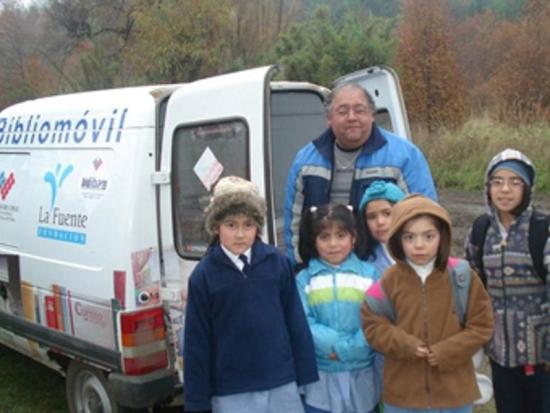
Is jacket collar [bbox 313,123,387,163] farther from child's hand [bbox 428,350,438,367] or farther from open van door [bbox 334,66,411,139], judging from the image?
child's hand [bbox 428,350,438,367]

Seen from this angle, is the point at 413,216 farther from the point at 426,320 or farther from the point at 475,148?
the point at 475,148

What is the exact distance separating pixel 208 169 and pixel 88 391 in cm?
166

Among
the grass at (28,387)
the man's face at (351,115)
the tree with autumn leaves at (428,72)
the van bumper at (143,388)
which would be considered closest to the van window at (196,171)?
the man's face at (351,115)

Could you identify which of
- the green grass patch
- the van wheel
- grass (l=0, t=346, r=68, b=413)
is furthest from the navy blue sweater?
the green grass patch

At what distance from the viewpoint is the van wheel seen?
3.56m

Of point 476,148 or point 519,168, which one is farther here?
point 476,148

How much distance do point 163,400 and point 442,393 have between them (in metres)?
1.74

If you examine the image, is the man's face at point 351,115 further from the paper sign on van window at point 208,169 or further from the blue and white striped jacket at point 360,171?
the paper sign on van window at point 208,169

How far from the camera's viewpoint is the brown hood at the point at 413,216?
2.27 metres

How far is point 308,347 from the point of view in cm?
236

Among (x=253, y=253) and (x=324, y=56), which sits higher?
(x=324, y=56)

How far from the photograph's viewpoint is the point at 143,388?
324 cm

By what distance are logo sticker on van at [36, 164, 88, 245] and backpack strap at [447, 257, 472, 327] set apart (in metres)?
2.13

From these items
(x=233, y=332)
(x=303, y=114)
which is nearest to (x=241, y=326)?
(x=233, y=332)
